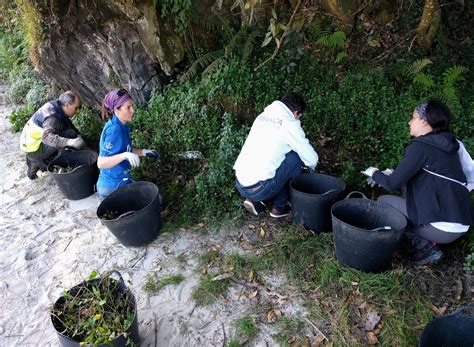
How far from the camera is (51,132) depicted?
5422mm

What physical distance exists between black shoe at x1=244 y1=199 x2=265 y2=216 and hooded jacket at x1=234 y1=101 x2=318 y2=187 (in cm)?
37

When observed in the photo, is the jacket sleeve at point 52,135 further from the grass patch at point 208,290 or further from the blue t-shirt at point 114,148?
the grass patch at point 208,290

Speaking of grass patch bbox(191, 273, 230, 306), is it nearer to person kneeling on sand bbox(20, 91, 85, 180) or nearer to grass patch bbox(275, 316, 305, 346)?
grass patch bbox(275, 316, 305, 346)

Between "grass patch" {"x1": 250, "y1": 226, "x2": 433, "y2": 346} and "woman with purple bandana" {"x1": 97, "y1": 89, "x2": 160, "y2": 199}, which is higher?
"woman with purple bandana" {"x1": 97, "y1": 89, "x2": 160, "y2": 199}

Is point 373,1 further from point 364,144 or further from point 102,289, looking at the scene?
point 102,289

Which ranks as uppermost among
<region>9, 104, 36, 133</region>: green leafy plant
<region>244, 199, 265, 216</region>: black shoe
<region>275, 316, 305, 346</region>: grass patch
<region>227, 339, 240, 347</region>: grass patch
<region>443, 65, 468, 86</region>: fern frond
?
<region>443, 65, 468, 86</region>: fern frond

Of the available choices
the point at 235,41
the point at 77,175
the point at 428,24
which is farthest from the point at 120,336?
the point at 428,24

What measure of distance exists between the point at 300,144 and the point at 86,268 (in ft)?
9.05

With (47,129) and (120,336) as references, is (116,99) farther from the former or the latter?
(120,336)

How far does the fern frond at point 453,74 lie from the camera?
5309mm

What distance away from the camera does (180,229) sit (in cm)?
470

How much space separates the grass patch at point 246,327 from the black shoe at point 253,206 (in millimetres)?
1436

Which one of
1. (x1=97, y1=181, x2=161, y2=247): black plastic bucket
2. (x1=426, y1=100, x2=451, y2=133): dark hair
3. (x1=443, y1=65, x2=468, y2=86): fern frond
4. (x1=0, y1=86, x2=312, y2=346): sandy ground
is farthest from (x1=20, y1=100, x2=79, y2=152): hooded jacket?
(x1=443, y1=65, x2=468, y2=86): fern frond

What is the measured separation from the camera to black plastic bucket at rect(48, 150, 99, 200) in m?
5.34
